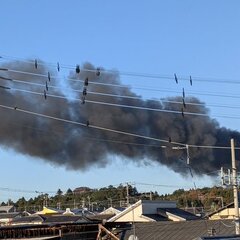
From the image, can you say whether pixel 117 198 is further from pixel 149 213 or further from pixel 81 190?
pixel 149 213

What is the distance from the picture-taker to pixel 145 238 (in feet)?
116

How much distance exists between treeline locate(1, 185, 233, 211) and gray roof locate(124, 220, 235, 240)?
4448 cm

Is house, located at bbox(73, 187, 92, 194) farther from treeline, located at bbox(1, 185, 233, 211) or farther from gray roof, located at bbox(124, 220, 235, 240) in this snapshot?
gray roof, located at bbox(124, 220, 235, 240)

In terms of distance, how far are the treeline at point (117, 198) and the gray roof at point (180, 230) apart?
44484 millimetres

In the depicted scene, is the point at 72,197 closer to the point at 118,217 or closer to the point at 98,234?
the point at 118,217

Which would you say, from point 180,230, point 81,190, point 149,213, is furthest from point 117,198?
point 180,230

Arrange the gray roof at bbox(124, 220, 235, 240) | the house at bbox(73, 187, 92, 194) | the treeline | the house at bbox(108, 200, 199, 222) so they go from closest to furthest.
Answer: the gray roof at bbox(124, 220, 235, 240) < the house at bbox(108, 200, 199, 222) < the treeline < the house at bbox(73, 187, 92, 194)

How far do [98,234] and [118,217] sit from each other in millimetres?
27728

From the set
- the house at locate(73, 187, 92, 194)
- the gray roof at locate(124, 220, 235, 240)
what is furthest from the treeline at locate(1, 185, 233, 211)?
the gray roof at locate(124, 220, 235, 240)

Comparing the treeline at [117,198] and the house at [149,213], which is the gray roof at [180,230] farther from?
the treeline at [117,198]

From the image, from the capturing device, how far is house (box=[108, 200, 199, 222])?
5728 cm

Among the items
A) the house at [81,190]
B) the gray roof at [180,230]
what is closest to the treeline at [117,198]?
the house at [81,190]

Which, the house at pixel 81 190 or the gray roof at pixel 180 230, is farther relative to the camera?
the house at pixel 81 190

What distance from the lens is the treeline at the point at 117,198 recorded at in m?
101
